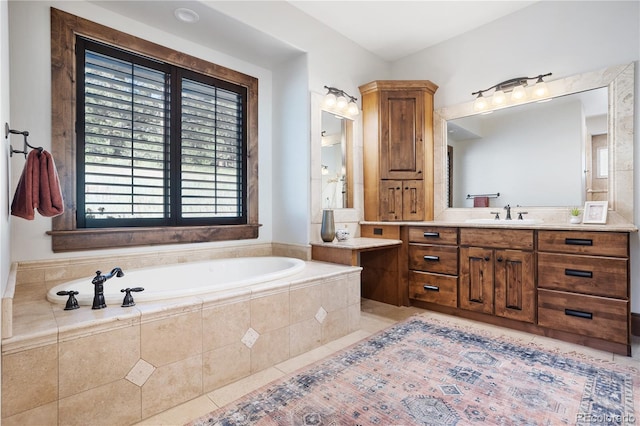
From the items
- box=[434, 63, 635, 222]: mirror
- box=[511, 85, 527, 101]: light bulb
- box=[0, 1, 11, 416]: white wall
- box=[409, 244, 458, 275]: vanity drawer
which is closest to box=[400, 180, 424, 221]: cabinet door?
box=[434, 63, 635, 222]: mirror

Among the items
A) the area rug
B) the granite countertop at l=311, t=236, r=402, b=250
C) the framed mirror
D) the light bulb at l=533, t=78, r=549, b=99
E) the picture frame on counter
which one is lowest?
the area rug

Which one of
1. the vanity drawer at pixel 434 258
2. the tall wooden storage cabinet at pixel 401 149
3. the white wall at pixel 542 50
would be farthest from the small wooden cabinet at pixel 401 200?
the white wall at pixel 542 50

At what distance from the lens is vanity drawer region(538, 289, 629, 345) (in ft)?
7.16

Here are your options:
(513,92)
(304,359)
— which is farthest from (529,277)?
(304,359)

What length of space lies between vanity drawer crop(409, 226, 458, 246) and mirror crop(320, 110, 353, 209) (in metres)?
0.77

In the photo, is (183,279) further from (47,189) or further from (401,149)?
(401,149)

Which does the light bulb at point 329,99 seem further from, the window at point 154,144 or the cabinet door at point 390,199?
the cabinet door at point 390,199

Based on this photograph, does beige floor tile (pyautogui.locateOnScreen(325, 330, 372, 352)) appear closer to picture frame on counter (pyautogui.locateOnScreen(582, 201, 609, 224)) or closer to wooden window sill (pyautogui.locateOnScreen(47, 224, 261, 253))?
wooden window sill (pyautogui.locateOnScreen(47, 224, 261, 253))

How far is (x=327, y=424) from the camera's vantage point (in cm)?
149

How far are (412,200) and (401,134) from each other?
0.74 meters

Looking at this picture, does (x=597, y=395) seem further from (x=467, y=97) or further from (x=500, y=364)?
(x=467, y=97)

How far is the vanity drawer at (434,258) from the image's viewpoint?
297cm

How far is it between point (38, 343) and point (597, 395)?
2.68 meters

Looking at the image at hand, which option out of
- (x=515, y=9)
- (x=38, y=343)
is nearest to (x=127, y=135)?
(x=38, y=343)
